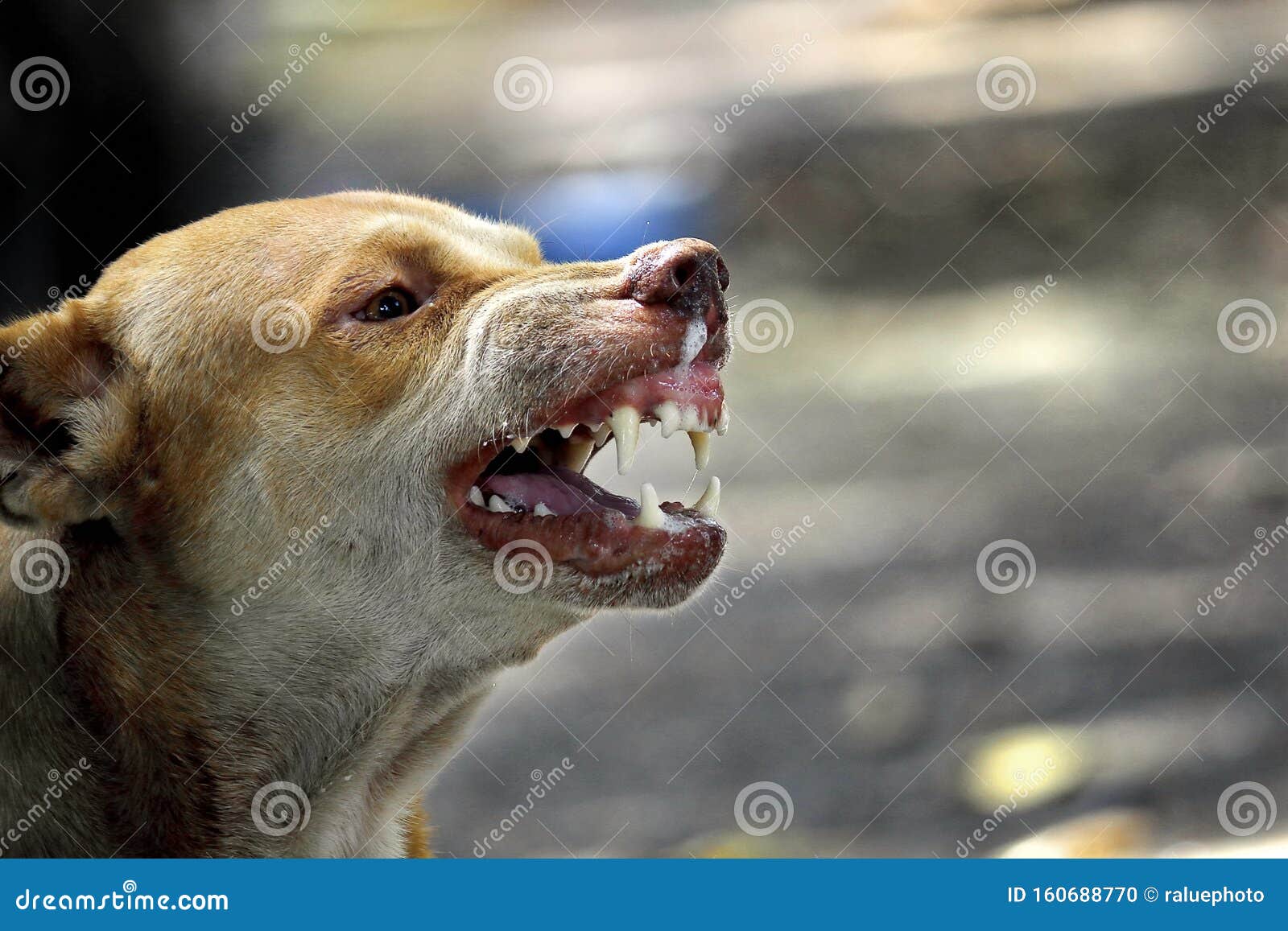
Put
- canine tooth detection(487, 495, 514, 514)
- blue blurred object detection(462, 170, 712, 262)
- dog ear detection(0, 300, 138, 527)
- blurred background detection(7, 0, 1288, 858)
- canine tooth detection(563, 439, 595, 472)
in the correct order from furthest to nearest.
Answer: blurred background detection(7, 0, 1288, 858)
blue blurred object detection(462, 170, 712, 262)
canine tooth detection(563, 439, 595, 472)
canine tooth detection(487, 495, 514, 514)
dog ear detection(0, 300, 138, 527)

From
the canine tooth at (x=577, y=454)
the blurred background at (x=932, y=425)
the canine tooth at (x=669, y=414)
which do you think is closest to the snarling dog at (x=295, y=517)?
the canine tooth at (x=669, y=414)

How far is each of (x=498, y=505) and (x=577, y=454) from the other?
1.01ft

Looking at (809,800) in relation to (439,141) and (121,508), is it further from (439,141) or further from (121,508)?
(121,508)

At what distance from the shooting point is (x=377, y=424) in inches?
106

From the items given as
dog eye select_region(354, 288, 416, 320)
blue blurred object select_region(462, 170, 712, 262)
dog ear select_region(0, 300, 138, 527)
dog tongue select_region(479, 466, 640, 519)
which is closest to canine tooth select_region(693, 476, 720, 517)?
dog tongue select_region(479, 466, 640, 519)

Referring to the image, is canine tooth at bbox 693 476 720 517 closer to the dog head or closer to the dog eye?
the dog head

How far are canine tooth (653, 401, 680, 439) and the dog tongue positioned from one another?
23 cm

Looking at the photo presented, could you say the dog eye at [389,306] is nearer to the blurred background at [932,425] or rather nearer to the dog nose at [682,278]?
the dog nose at [682,278]

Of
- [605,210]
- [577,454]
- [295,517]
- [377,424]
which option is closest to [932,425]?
[605,210]

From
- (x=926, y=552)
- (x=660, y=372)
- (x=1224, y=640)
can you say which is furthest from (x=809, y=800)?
(x=660, y=372)

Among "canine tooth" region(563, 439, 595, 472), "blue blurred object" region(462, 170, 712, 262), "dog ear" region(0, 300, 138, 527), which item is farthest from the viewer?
"blue blurred object" region(462, 170, 712, 262)

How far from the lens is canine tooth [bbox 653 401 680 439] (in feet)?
8.67

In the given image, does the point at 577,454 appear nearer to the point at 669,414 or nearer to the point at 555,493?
the point at 555,493

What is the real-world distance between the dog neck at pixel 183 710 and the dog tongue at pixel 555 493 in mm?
388
